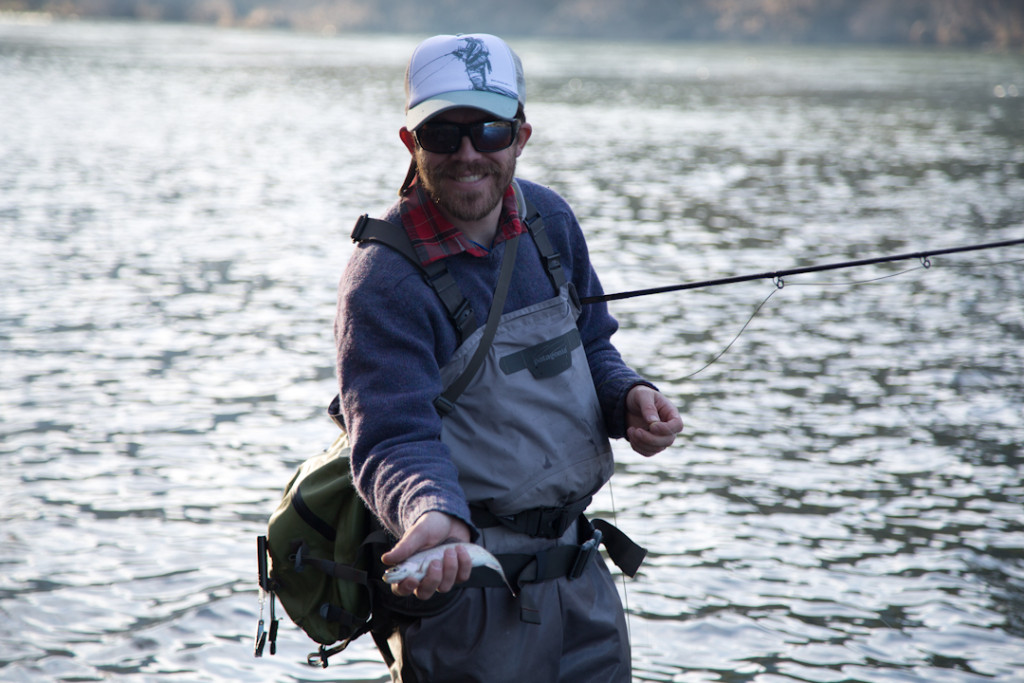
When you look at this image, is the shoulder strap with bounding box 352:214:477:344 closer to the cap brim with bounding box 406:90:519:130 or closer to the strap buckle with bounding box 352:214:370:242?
the strap buckle with bounding box 352:214:370:242

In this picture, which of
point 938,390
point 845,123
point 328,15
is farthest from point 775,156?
point 328,15

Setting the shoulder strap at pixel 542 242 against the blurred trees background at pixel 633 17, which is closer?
the shoulder strap at pixel 542 242

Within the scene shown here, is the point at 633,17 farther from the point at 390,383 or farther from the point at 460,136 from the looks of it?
the point at 390,383

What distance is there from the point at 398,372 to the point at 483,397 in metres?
0.23

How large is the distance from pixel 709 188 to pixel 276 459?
12.0 metres

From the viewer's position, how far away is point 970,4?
269 ft

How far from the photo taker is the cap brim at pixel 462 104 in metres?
2.51

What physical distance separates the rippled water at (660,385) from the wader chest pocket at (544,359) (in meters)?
2.19

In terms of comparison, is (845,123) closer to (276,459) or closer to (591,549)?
(276,459)

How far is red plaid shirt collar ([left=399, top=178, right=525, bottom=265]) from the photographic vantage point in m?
2.50

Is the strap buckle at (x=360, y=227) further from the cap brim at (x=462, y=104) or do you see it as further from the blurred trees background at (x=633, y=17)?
the blurred trees background at (x=633, y=17)

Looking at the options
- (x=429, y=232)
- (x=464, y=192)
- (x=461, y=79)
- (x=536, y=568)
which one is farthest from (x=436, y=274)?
(x=536, y=568)

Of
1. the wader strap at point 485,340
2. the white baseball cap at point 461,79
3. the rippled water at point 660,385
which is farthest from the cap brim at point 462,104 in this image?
the rippled water at point 660,385

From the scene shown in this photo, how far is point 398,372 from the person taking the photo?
2393 millimetres
